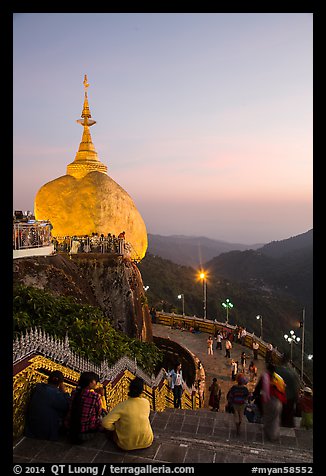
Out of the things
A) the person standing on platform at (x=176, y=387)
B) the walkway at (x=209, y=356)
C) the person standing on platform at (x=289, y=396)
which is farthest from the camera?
the walkway at (x=209, y=356)

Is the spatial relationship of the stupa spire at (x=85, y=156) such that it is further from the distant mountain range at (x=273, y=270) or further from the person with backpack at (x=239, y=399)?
the distant mountain range at (x=273, y=270)

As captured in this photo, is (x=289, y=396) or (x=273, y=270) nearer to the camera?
(x=289, y=396)

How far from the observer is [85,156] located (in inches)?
843

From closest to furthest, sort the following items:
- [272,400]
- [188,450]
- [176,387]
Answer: [188,450] < [272,400] < [176,387]

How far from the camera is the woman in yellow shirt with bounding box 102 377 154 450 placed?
4.38 metres

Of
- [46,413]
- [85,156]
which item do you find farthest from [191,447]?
[85,156]

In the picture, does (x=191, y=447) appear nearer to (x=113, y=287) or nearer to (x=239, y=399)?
(x=239, y=399)

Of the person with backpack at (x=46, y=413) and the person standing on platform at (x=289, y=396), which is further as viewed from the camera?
the person standing on platform at (x=289, y=396)

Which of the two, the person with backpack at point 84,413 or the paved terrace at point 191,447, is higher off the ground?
the person with backpack at point 84,413

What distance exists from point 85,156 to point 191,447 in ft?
61.5

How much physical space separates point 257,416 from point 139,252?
14.6 metres

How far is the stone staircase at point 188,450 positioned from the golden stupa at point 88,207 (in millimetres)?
14193

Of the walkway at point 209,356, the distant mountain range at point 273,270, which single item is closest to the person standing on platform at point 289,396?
the walkway at point 209,356

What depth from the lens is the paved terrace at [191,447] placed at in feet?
14.2
